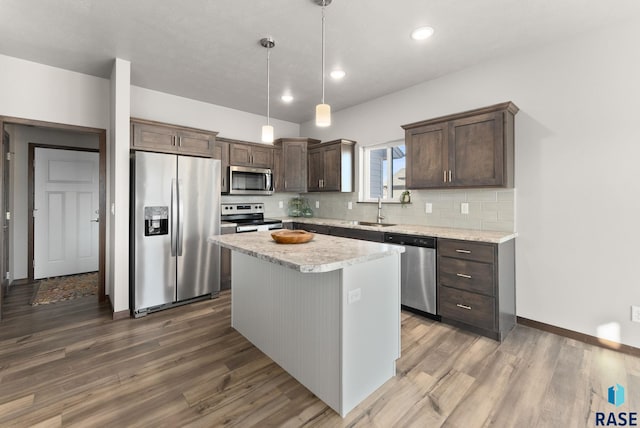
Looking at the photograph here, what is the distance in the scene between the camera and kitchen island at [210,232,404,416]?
173 cm

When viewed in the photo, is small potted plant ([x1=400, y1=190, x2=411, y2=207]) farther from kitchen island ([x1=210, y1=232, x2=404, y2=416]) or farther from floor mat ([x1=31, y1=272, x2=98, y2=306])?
floor mat ([x1=31, y1=272, x2=98, y2=306])

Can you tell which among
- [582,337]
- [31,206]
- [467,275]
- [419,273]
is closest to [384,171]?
[419,273]

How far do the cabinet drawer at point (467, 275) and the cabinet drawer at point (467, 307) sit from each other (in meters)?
0.06

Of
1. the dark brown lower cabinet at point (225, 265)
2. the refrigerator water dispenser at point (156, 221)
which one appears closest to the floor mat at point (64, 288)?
the refrigerator water dispenser at point (156, 221)

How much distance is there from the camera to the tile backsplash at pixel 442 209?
3.08 metres

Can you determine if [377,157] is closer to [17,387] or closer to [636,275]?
[636,275]

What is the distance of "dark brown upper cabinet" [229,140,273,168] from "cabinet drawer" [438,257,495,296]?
3.07 m

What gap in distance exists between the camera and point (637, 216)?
7.78 feet

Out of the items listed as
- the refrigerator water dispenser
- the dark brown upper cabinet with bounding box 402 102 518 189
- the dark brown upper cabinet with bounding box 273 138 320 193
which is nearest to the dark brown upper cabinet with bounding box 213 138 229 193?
the dark brown upper cabinet with bounding box 273 138 320 193

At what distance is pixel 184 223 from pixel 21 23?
2.17 metres

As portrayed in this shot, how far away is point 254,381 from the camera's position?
6.71 ft

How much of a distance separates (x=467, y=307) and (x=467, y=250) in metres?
0.55

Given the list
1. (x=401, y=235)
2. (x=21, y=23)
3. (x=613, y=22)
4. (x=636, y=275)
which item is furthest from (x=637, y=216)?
(x=21, y=23)

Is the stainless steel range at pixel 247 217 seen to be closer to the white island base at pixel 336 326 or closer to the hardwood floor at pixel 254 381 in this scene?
the hardwood floor at pixel 254 381
